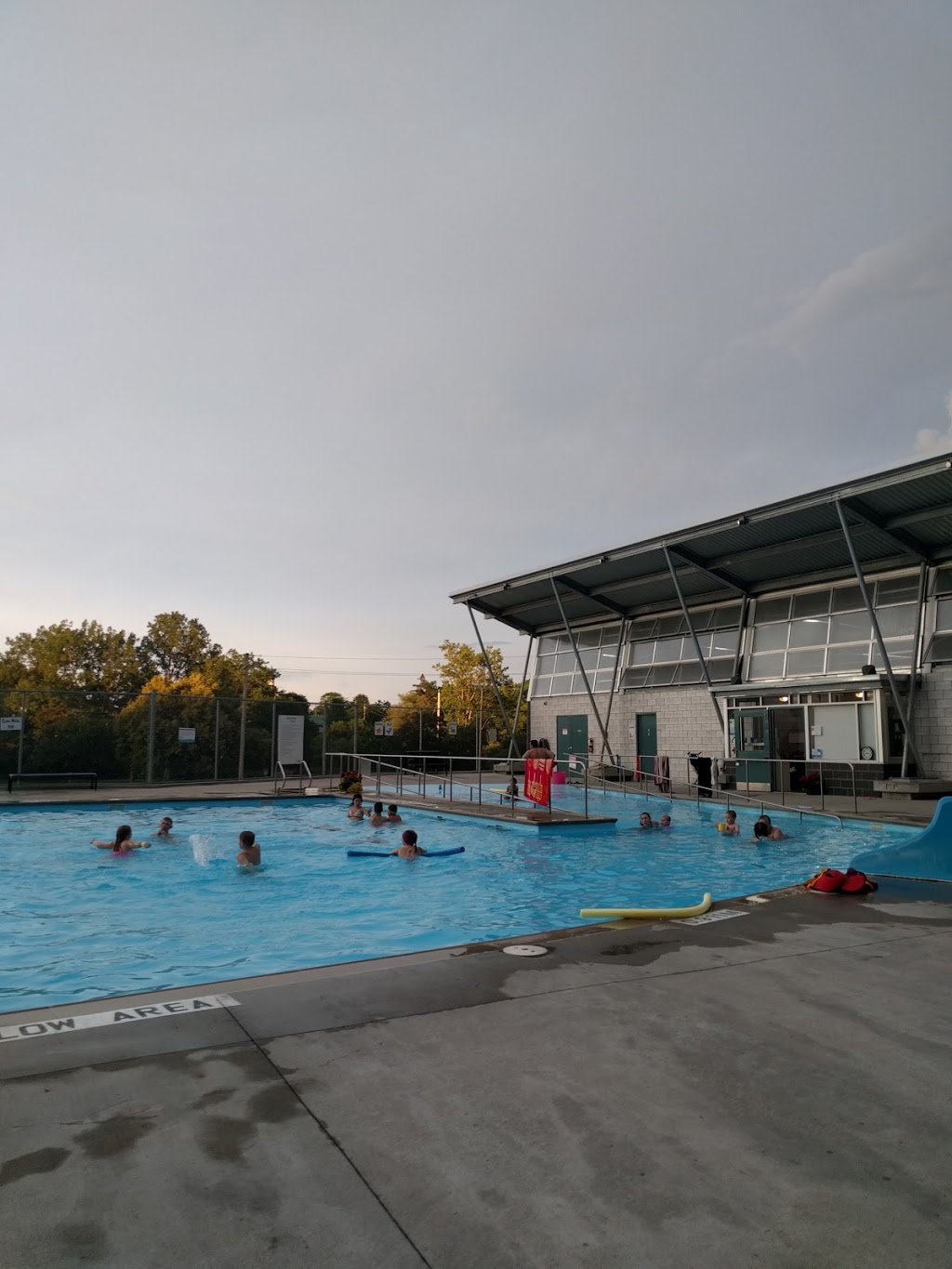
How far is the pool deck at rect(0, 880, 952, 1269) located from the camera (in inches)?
89.4

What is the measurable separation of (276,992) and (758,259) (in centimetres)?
1803

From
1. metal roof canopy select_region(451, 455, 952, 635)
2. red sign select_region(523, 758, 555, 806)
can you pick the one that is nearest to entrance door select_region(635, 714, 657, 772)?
metal roof canopy select_region(451, 455, 952, 635)

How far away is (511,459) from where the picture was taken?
23547mm

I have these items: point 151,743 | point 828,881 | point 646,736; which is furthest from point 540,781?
point 151,743

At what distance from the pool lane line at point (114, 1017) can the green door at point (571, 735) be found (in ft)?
87.3

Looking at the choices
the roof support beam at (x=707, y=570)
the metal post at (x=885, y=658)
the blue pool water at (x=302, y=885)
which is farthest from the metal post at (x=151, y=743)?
the metal post at (x=885, y=658)

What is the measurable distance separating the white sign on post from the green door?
10728mm

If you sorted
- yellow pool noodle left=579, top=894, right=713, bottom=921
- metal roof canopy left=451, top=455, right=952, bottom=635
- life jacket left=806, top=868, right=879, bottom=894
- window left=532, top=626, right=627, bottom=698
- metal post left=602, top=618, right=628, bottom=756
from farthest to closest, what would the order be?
window left=532, top=626, right=627, bottom=698 → metal post left=602, top=618, right=628, bottom=756 → metal roof canopy left=451, top=455, right=952, bottom=635 → life jacket left=806, top=868, right=879, bottom=894 → yellow pool noodle left=579, top=894, right=713, bottom=921

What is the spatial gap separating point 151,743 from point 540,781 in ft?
45.4

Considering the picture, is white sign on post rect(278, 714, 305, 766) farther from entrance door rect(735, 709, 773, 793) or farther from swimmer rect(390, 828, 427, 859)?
entrance door rect(735, 709, 773, 793)

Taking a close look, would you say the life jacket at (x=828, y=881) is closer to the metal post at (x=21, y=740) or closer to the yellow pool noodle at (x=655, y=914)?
the yellow pool noodle at (x=655, y=914)

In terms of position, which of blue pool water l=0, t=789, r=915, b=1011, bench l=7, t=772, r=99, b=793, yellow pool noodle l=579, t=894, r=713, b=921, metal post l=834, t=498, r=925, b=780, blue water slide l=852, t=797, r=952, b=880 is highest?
metal post l=834, t=498, r=925, b=780

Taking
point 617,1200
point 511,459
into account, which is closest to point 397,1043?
point 617,1200

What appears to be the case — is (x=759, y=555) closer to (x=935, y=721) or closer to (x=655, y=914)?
(x=935, y=721)
